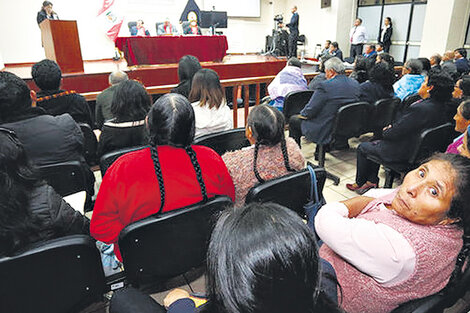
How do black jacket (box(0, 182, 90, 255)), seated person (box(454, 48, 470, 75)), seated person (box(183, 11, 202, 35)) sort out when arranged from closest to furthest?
1. black jacket (box(0, 182, 90, 255))
2. seated person (box(454, 48, 470, 75))
3. seated person (box(183, 11, 202, 35))

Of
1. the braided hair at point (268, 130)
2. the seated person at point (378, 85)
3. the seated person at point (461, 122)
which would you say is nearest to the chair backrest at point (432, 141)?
the seated person at point (461, 122)

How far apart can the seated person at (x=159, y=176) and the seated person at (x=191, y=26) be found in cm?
659

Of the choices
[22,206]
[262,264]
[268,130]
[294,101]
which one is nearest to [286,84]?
[294,101]

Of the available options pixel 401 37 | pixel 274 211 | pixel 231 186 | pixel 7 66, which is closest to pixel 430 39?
pixel 401 37

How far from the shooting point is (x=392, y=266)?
806 millimetres

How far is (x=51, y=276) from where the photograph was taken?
96 centimetres

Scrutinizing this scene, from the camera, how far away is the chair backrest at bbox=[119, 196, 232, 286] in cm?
107

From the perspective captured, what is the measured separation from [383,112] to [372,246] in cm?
251

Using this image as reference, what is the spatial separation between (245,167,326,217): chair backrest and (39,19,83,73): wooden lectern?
13.5 ft

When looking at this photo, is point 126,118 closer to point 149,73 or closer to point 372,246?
point 372,246

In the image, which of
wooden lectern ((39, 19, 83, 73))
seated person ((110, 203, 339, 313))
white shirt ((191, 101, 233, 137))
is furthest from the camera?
wooden lectern ((39, 19, 83, 73))

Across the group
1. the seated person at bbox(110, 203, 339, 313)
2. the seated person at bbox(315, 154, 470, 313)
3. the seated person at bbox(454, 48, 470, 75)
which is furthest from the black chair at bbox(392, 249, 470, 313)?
the seated person at bbox(454, 48, 470, 75)

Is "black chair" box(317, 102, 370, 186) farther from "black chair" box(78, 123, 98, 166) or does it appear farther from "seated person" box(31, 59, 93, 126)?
"seated person" box(31, 59, 93, 126)

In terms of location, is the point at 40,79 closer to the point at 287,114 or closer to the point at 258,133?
the point at 258,133
